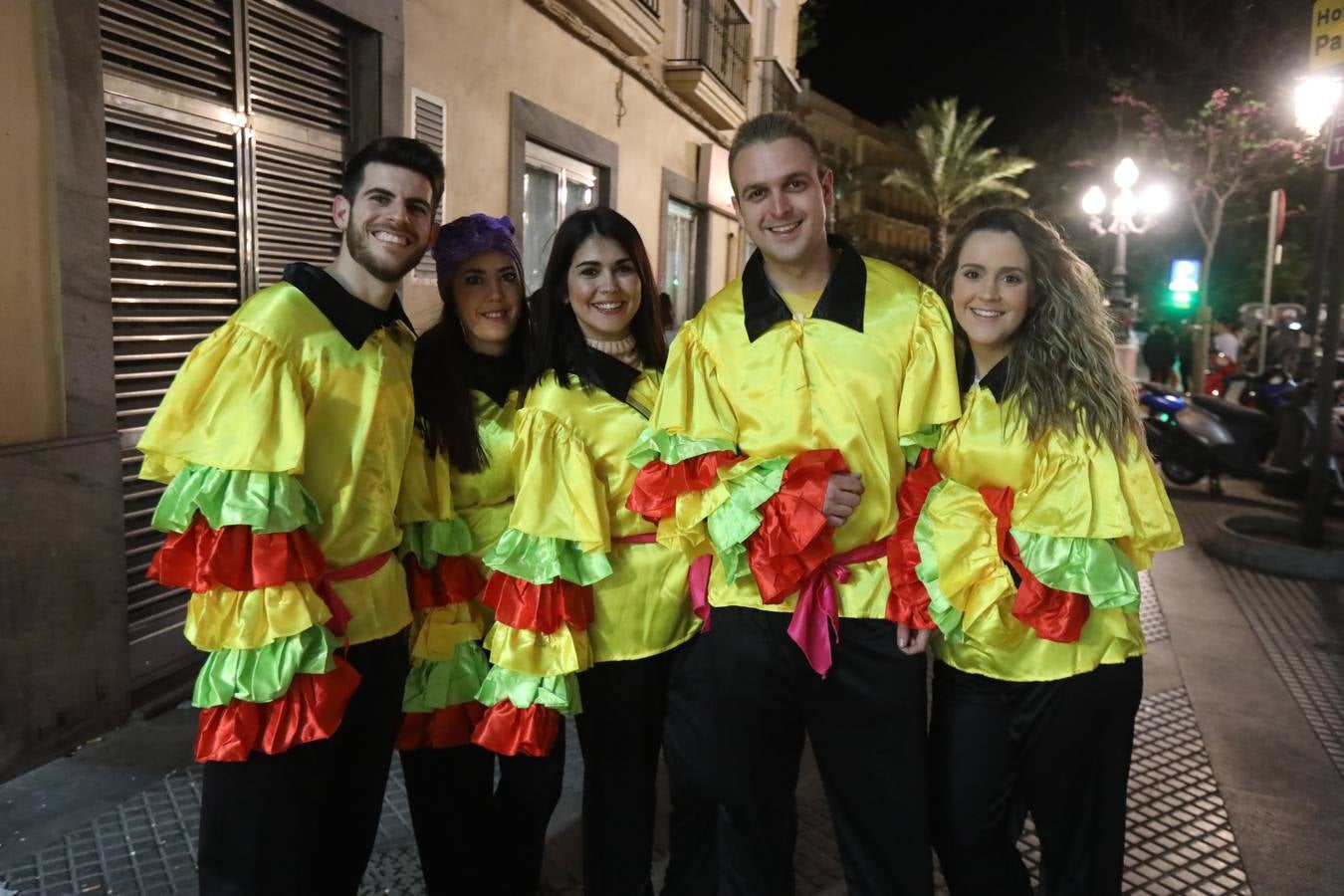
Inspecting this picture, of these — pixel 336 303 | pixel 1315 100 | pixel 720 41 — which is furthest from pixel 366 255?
pixel 720 41

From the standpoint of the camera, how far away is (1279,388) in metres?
9.93

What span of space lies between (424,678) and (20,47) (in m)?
2.64

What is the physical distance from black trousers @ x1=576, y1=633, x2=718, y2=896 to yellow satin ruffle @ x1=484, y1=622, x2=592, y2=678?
0.18 m

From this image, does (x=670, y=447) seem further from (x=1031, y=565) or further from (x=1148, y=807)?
(x=1148, y=807)

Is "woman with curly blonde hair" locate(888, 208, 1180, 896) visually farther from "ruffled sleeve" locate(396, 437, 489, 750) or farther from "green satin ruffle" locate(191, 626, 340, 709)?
"green satin ruffle" locate(191, 626, 340, 709)

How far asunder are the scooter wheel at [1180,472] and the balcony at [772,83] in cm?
831

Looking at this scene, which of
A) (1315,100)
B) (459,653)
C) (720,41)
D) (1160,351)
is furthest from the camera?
(1160,351)

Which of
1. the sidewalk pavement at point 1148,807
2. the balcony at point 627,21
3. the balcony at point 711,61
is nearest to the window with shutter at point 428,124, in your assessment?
the balcony at point 627,21

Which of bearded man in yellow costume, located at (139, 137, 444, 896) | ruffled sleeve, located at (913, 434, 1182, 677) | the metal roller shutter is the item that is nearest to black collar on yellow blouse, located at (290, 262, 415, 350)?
bearded man in yellow costume, located at (139, 137, 444, 896)

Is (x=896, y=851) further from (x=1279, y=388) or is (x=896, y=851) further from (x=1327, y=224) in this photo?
(x=1279, y=388)

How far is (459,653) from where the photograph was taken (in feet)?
9.10

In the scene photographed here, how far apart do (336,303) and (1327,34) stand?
267 inches

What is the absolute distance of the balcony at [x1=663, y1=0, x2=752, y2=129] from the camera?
10820 mm

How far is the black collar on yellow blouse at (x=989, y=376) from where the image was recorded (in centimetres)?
246
